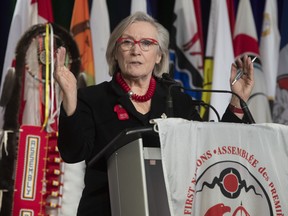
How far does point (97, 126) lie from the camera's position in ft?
A: 6.72

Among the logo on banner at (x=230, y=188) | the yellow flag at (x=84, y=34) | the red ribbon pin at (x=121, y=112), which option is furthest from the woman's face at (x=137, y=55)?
the yellow flag at (x=84, y=34)

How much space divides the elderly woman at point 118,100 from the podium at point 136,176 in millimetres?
137

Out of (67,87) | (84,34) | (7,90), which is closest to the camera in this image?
(67,87)

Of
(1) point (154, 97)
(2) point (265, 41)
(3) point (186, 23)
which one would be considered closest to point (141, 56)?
(1) point (154, 97)

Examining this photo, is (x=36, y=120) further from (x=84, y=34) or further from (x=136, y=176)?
(x=136, y=176)

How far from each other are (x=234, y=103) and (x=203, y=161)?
1.53ft

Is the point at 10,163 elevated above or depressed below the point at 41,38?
below

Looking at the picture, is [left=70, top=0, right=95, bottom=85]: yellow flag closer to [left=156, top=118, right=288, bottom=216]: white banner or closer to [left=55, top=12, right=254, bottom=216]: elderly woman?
[left=55, top=12, right=254, bottom=216]: elderly woman

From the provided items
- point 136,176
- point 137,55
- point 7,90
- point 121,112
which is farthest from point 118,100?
point 7,90

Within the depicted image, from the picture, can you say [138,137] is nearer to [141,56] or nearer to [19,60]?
[141,56]

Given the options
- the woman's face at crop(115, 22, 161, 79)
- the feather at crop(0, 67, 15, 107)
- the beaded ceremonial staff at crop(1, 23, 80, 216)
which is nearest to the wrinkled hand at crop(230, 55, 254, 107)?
the woman's face at crop(115, 22, 161, 79)

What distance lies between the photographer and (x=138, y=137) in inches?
67.7

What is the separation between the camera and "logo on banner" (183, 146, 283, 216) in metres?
1.75

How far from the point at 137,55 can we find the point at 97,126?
288 millimetres
